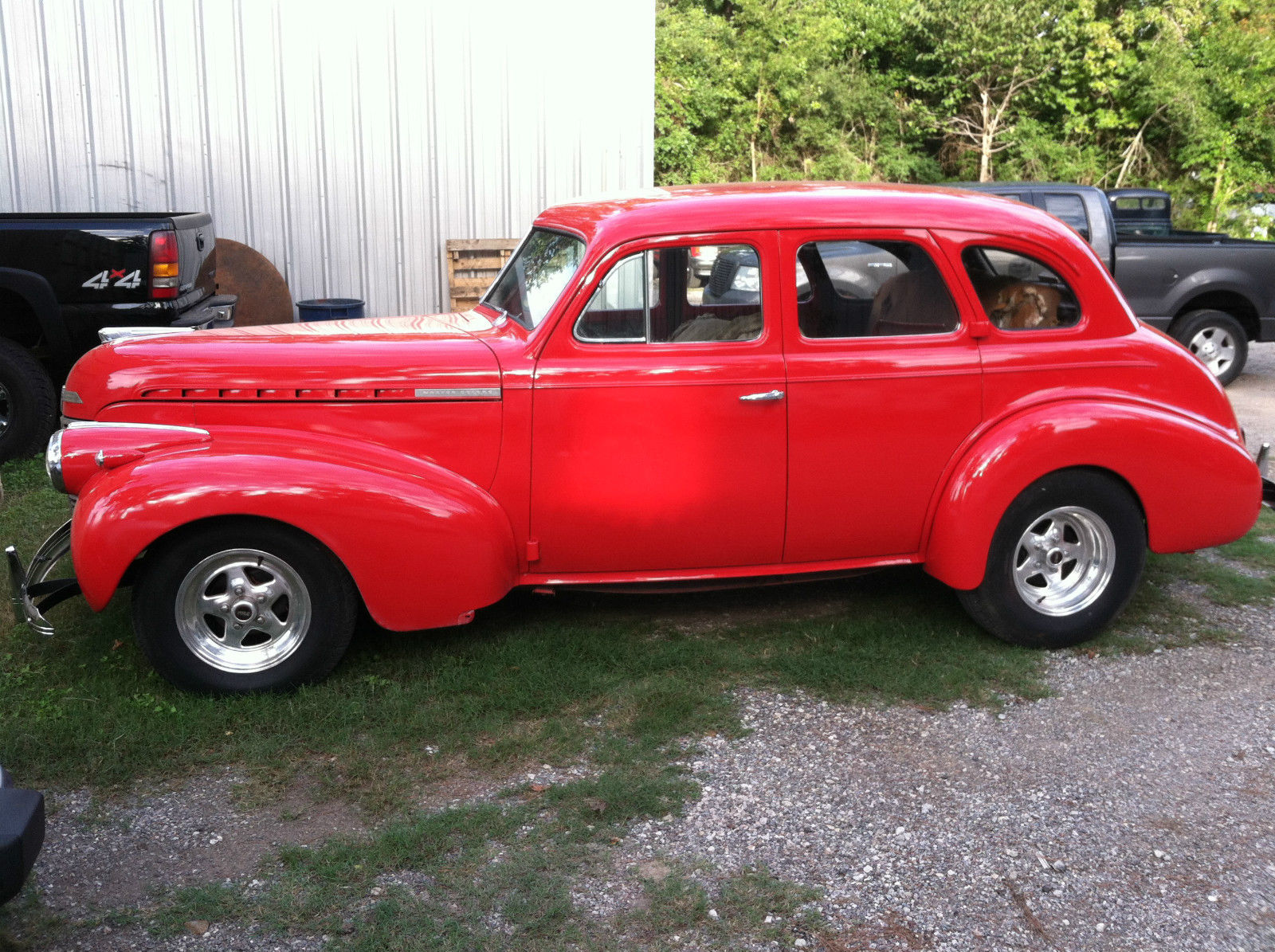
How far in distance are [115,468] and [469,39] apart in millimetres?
7493

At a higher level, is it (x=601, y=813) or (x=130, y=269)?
(x=130, y=269)

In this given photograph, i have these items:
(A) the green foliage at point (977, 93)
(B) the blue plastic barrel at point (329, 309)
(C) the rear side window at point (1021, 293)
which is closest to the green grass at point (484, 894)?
(C) the rear side window at point (1021, 293)

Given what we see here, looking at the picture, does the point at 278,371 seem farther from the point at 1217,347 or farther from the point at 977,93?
the point at 977,93

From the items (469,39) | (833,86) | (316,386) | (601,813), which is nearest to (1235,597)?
(601,813)

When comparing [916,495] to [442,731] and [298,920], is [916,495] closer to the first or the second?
[442,731]

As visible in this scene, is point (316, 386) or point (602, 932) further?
point (316, 386)

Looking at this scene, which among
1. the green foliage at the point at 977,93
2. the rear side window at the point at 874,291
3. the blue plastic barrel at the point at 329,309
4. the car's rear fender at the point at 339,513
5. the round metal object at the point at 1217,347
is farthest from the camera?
the green foliage at the point at 977,93

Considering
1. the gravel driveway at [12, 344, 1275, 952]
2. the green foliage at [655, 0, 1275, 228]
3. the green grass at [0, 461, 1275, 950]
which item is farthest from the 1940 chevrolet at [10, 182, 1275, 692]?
the green foliage at [655, 0, 1275, 228]

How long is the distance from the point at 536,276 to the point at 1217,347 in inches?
328

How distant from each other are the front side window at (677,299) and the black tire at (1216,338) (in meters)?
7.55

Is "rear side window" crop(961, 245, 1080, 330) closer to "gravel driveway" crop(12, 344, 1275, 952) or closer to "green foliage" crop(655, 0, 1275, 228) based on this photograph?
"gravel driveway" crop(12, 344, 1275, 952)

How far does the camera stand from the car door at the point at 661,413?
15.1 ft

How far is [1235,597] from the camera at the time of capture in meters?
5.71

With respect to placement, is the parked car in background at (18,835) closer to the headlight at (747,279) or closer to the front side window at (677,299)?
the front side window at (677,299)
